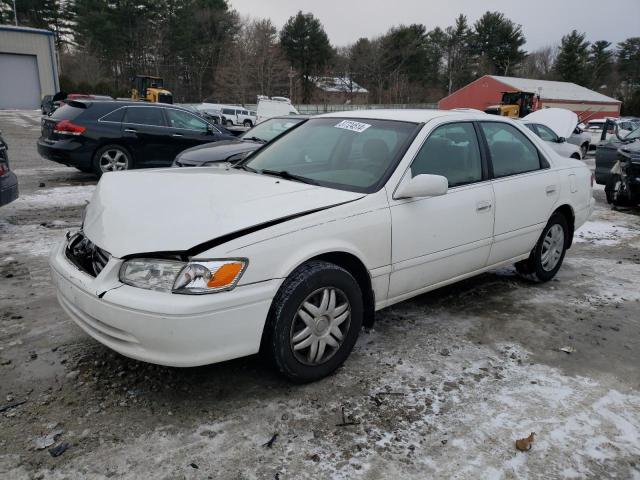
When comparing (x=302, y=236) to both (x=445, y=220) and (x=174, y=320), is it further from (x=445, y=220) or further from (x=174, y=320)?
(x=445, y=220)

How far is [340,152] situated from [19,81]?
139ft

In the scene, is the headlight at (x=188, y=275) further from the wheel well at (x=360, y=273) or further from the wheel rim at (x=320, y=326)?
the wheel well at (x=360, y=273)

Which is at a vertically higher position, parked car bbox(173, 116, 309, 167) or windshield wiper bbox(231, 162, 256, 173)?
windshield wiper bbox(231, 162, 256, 173)

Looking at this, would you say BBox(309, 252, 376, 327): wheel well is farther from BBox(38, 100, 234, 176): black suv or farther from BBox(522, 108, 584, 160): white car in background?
BBox(522, 108, 584, 160): white car in background

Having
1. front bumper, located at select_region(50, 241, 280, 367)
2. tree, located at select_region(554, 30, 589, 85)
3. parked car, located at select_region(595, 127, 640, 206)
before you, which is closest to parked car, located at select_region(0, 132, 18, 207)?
front bumper, located at select_region(50, 241, 280, 367)

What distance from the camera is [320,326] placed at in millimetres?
2896

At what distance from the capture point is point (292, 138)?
4.14 metres

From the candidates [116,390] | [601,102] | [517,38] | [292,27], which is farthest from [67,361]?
[517,38]

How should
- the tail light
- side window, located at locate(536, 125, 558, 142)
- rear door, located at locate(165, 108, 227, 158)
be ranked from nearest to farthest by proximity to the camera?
the tail light → rear door, located at locate(165, 108, 227, 158) → side window, located at locate(536, 125, 558, 142)

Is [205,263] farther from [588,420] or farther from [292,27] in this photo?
[292,27]

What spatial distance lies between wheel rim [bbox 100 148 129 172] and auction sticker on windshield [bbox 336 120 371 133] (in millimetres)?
6916

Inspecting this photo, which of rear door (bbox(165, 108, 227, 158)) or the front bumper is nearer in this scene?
the front bumper

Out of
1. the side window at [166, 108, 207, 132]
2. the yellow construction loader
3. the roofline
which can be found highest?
the roofline

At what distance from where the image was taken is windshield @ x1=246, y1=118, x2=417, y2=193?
338cm
